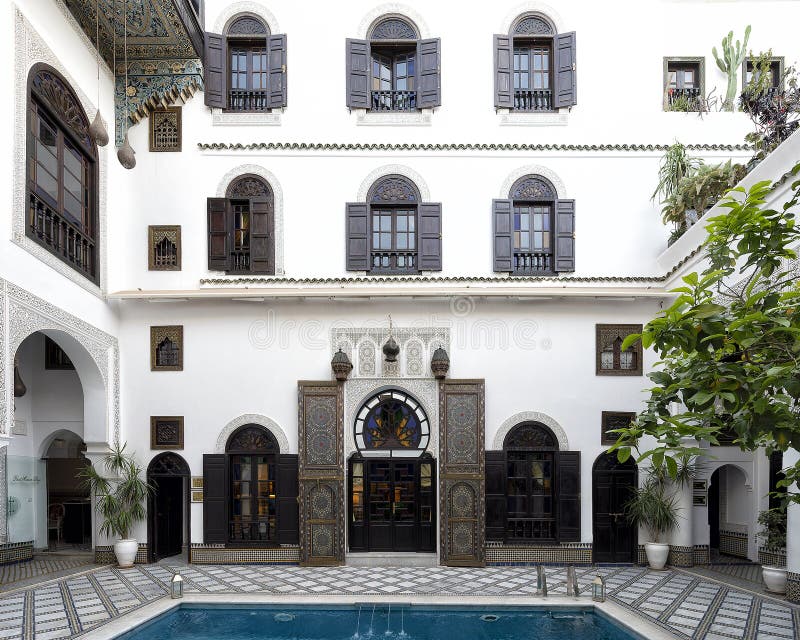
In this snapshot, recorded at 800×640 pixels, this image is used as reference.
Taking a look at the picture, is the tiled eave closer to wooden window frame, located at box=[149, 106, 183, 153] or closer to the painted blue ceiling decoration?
wooden window frame, located at box=[149, 106, 183, 153]

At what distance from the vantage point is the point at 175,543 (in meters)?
10.8

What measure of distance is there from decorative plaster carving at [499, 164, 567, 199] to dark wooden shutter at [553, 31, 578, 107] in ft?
3.36

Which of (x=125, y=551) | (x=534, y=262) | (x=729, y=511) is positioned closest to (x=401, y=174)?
(x=534, y=262)

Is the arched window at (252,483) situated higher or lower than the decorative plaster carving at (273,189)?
lower

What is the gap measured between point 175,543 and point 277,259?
15.7 ft

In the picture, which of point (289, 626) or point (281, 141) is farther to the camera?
point (281, 141)

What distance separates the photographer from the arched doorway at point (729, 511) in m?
10.6

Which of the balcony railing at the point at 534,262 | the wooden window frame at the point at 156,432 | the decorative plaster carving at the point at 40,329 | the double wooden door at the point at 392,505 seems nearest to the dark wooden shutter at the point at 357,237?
the balcony railing at the point at 534,262

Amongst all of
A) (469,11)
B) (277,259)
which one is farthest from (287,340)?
(469,11)

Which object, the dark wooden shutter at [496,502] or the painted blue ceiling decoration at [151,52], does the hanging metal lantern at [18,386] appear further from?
the dark wooden shutter at [496,502]

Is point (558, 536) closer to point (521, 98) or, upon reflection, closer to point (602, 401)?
point (602, 401)

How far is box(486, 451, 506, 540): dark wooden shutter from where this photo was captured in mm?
9984

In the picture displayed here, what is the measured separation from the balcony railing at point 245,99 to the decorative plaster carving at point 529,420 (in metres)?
6.15

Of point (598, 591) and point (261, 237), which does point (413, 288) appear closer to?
point (261, 237)
